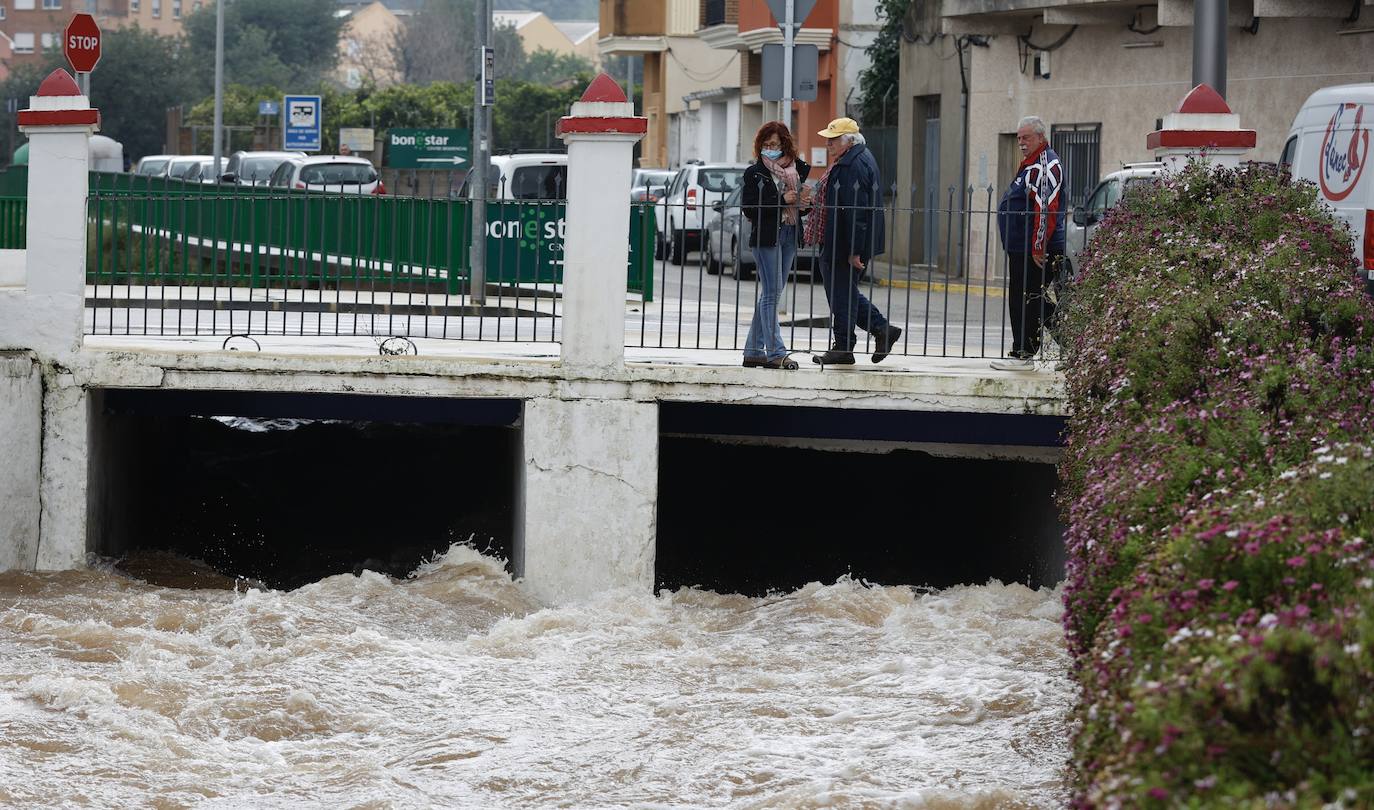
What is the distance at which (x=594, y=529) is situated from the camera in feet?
35.3

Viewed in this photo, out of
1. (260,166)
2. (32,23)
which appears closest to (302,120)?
(260,166)

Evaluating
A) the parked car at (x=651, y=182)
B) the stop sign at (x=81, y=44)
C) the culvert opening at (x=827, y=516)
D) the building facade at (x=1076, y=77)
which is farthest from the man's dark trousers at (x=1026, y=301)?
the parked car at (x=651, y=182)

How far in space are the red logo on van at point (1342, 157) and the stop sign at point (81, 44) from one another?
10187 mm

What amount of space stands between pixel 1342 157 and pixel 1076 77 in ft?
36.6

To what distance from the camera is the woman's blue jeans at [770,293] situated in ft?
35.5

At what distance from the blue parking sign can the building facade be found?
16.4 meters

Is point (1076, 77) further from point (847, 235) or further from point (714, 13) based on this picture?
point (714, 13)

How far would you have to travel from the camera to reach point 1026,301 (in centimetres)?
1124

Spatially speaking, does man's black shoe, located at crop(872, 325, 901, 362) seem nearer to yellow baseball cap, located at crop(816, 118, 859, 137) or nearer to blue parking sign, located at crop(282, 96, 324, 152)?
yellow baseball cap, located at crop(816, 118, 859, 137)

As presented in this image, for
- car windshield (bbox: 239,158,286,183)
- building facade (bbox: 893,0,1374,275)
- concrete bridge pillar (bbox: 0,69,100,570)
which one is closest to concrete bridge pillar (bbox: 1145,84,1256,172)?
concrete bridge pillar (bbox: 0,69,100,570)

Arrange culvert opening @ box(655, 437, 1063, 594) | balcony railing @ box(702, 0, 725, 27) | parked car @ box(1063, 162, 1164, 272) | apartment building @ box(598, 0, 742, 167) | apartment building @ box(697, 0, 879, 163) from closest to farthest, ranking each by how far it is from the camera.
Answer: culvert opening @ box(655, 437, 1063, 594)
parked car @ box(1063, 162, 1164, 272)
apartment building @ box(697, 0, 879, 163)
balcony railing @ box(702, 0, 725, 27)
apartment building @ box(598, 0, 742, 167)

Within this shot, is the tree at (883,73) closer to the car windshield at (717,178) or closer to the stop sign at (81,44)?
the car windshield at (717,178)

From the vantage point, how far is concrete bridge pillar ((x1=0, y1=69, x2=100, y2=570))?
10789 millimetres

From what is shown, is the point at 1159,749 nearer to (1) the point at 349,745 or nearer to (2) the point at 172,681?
(1) the point at 349,745
